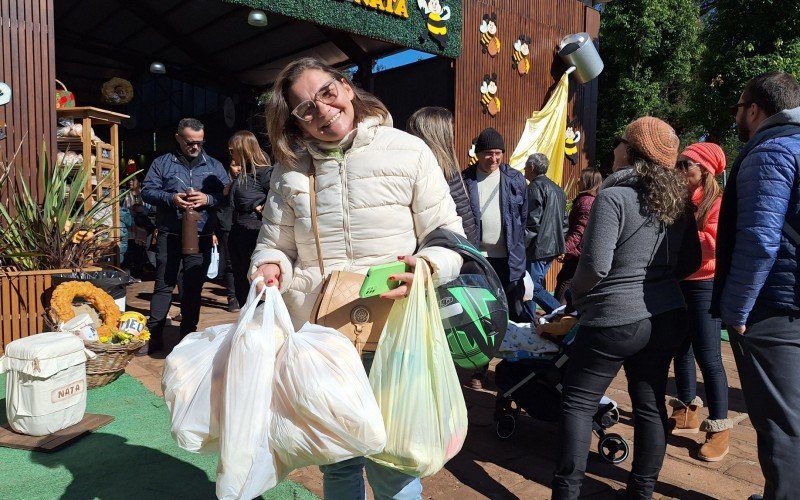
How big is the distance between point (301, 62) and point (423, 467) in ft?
4.38

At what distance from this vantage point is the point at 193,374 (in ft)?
5.45

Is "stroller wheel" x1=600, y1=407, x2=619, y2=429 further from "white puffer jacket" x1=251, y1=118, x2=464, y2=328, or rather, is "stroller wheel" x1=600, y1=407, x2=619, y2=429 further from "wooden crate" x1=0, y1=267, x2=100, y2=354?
"wooden crate" x1=0, y1=267, x2=100, y2=354

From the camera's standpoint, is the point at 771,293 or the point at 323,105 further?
the point at 771,293

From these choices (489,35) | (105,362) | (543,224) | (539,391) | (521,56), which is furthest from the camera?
(521,56)

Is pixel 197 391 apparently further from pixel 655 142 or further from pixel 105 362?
pixel 105 362

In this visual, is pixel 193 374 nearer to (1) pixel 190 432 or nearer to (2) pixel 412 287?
(1) pixel 190 432

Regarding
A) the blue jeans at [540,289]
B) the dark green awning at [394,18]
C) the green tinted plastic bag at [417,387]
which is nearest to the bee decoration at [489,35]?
the dark green awning at [394,18]

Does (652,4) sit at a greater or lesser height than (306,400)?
greater

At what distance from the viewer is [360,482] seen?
1.84 meters

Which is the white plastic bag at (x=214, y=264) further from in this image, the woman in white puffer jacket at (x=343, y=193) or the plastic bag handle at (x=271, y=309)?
the plastic bag handle at (x=271, y=309)

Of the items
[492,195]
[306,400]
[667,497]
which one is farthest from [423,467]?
[492,195]

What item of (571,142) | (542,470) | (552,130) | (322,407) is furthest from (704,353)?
(571,142)

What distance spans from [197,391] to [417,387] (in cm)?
63

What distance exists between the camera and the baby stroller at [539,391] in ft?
10.4
